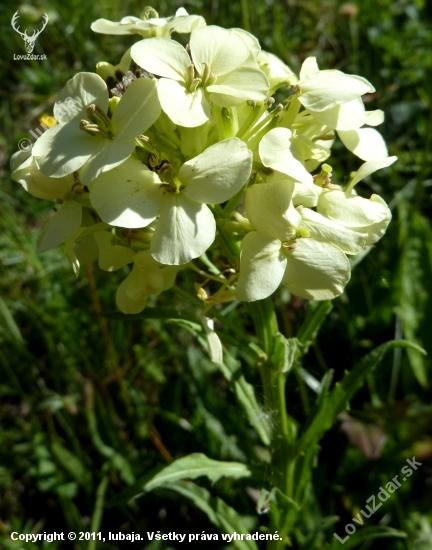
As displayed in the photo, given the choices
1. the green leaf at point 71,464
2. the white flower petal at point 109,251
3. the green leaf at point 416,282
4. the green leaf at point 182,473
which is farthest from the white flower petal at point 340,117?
the green leaf at point 71,464

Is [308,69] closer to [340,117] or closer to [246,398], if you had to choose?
[340,117]

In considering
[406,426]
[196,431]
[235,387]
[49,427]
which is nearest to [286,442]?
[235,387]

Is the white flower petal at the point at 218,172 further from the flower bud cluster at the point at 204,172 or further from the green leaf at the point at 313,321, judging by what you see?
the green leaf at the point at 313,321

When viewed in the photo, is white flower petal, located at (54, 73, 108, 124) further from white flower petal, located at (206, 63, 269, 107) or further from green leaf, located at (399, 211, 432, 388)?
green leaf, located at (399, 211, 432, 388)

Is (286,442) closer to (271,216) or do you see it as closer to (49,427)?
(271,216)

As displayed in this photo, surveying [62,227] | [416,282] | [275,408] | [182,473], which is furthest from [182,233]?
[416,282]

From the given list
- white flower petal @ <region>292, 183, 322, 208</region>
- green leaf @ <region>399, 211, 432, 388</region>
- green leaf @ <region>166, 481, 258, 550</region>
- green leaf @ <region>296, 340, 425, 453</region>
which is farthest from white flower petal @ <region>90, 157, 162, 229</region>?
green leaf @ <region>399, 211, 432, 388</region>
